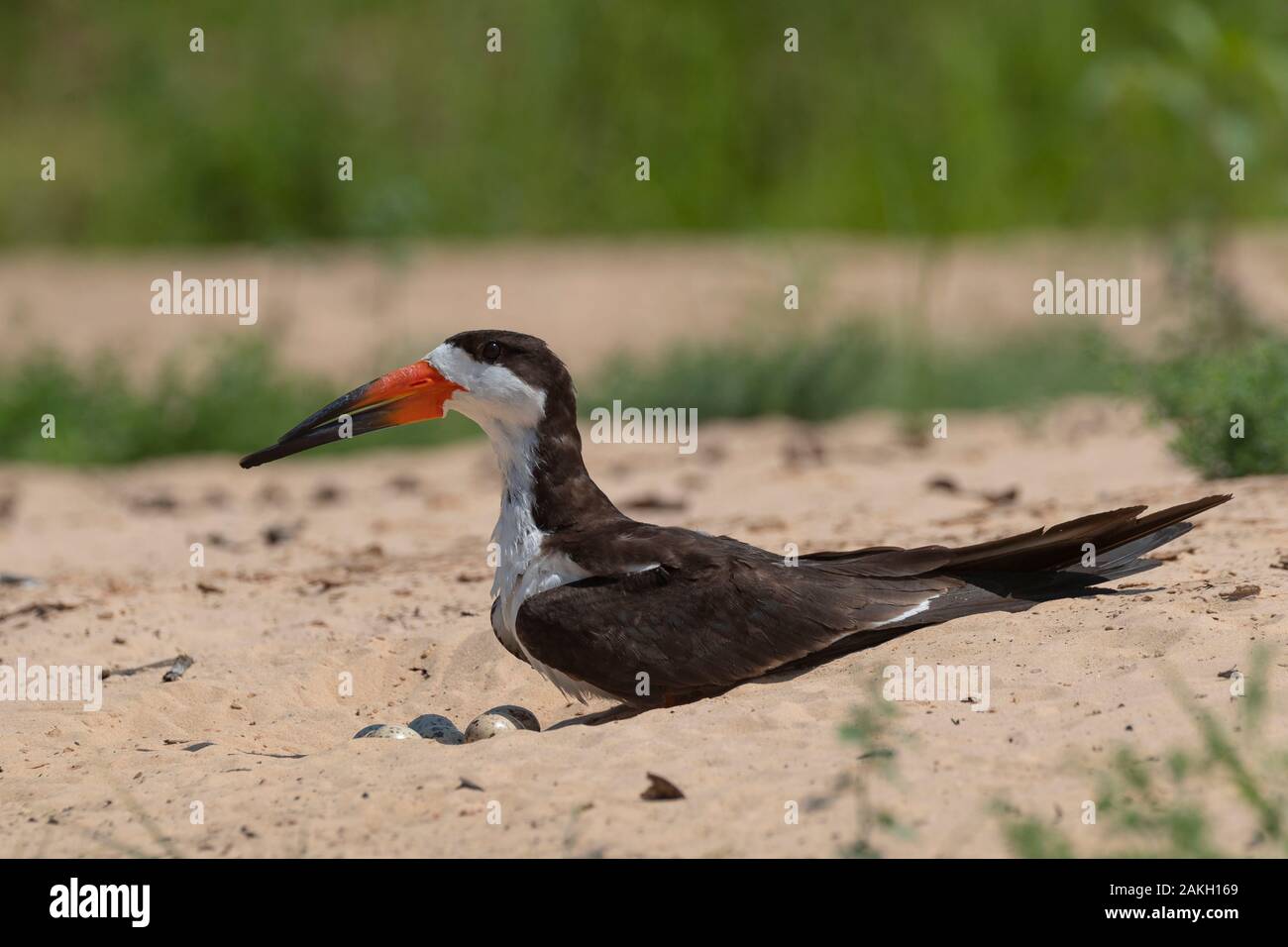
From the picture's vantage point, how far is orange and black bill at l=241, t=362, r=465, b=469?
5.40 meters

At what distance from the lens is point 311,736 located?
536 cm

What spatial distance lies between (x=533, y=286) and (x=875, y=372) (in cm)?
448

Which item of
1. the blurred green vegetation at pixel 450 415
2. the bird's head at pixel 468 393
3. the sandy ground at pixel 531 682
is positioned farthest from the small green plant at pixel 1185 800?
the blurred green vegetation at pixel 450 415

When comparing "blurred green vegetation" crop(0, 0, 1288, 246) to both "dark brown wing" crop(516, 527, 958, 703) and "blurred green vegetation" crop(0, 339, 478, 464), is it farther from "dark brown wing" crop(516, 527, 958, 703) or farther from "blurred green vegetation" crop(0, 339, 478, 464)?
"dark brown wing" crop(516, 527, 958, 703)

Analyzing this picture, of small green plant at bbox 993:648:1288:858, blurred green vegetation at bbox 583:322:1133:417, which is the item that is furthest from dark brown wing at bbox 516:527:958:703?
blurred green vegetation at bbox 583:322:1133:417

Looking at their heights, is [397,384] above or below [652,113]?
below

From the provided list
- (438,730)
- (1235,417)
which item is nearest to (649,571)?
(438,730)

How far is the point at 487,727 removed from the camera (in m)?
4.93

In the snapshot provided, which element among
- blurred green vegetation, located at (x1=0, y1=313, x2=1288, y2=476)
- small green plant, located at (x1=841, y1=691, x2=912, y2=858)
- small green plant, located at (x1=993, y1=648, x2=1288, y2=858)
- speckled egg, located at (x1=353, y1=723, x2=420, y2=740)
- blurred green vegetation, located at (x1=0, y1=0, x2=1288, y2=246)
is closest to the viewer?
small green plant, located at (x1=993, y1=648, x2=1288, y2=858)

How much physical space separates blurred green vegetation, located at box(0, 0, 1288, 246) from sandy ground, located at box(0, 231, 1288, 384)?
0.68m

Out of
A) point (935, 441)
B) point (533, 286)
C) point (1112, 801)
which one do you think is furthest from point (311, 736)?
point (533, 286)

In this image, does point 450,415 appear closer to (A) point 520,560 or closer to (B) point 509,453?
(B) point 509,453

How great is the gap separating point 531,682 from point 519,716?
1.95 feet
